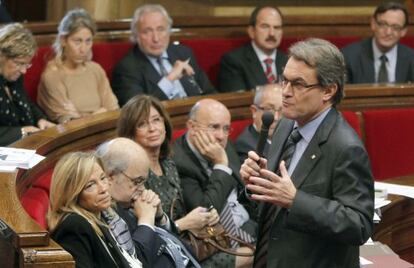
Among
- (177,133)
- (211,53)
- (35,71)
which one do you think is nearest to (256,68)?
(211,53)

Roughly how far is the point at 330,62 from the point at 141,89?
120 inches

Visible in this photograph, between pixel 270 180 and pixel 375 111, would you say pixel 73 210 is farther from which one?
pixel 375 111

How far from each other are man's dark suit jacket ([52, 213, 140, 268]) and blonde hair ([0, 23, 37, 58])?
A: 6.55ft

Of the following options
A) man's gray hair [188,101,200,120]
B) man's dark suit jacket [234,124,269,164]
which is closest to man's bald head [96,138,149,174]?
man's gray hair [188,101,200,120]

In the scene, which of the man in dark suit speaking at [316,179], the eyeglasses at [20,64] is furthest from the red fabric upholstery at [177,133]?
the man in dark suit speaking at [316,179]

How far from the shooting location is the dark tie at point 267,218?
10.7 feet

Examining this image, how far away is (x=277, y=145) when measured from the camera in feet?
11.0

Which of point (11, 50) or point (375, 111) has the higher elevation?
point (11, 50)

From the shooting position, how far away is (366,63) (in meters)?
6.72

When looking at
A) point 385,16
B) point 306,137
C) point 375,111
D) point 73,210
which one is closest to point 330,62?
point 306,137

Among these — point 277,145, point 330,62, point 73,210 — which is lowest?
point 73,210

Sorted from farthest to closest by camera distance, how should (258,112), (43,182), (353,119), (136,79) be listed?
(136,79) < (353,119) < (258,112) < (43,182)

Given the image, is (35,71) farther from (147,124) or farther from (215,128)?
(147,124)

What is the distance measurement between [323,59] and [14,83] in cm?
252
